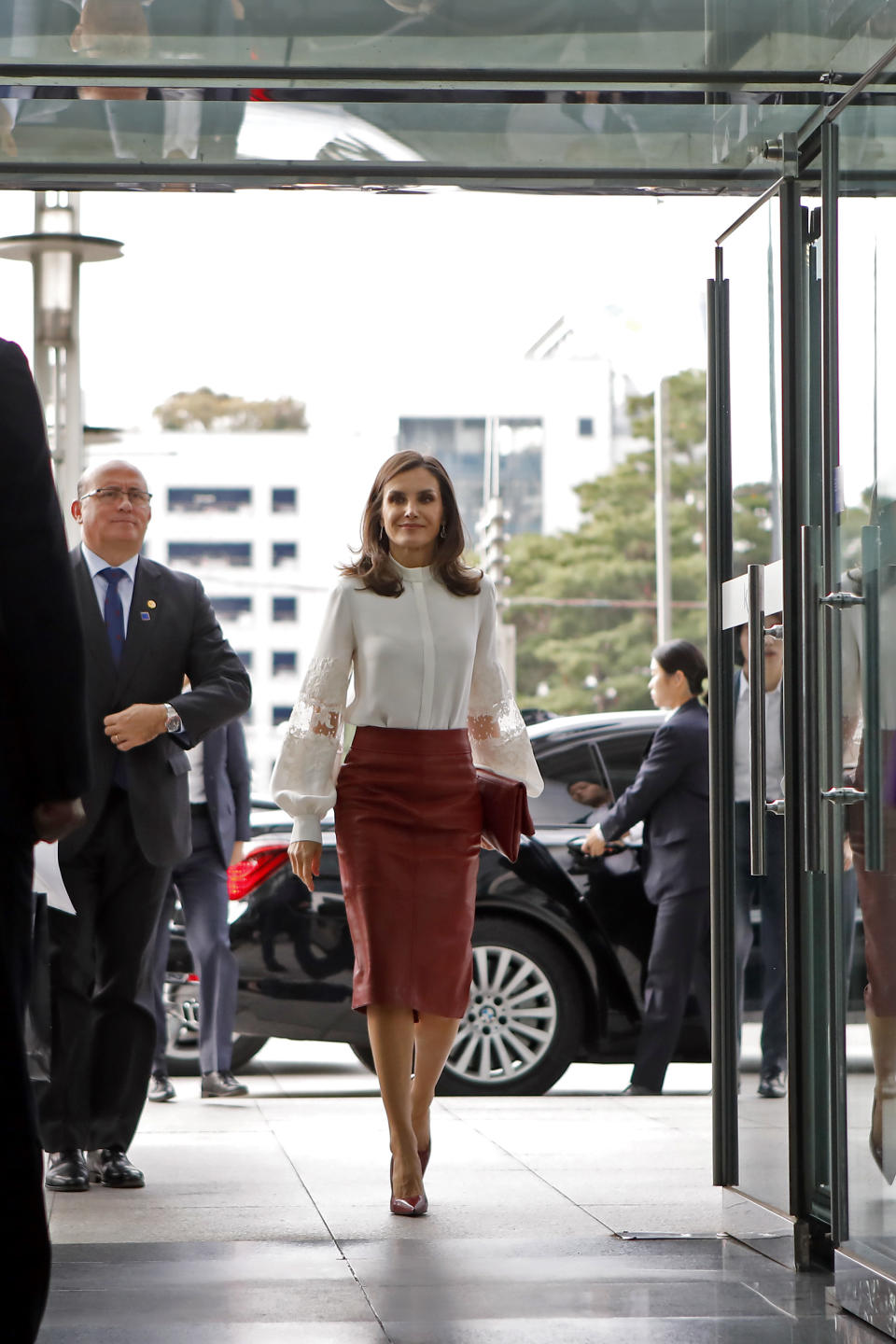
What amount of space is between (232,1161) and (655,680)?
2.89m

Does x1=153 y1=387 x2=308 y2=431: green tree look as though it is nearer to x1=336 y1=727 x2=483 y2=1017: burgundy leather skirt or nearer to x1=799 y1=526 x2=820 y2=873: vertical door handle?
x1=336 y1=727 x2=483 y2=1017: burgundy leather skirt

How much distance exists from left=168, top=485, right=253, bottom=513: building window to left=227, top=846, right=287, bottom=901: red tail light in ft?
253

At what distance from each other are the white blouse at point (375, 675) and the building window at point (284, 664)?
79320 mm

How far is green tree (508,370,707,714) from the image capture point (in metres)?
45.8

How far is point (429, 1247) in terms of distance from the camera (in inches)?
200

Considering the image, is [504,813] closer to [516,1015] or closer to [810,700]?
[810,700]

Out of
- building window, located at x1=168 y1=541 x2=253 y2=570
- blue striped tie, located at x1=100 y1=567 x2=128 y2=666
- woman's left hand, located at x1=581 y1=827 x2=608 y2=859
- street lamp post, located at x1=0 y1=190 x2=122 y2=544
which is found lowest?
woman's left hand, located at x1=581 y1=827 x2=608 y2=859

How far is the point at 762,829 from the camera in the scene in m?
5.03

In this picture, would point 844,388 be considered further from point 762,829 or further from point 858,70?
point 762,829

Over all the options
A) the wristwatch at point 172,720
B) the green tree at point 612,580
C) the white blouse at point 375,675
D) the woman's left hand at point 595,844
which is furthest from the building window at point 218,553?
the white blouse at point 375,675

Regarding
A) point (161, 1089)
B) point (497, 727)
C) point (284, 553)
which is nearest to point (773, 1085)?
point (497, 727)

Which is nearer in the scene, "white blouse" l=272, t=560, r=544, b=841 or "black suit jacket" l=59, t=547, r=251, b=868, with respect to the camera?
"white blouse" l=272, t=560, r=544, b=841

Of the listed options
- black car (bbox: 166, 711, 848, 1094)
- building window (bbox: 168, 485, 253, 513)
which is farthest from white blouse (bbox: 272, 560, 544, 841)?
building window (bbox: 168, 485, 253, 513)

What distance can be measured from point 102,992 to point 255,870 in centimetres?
230
